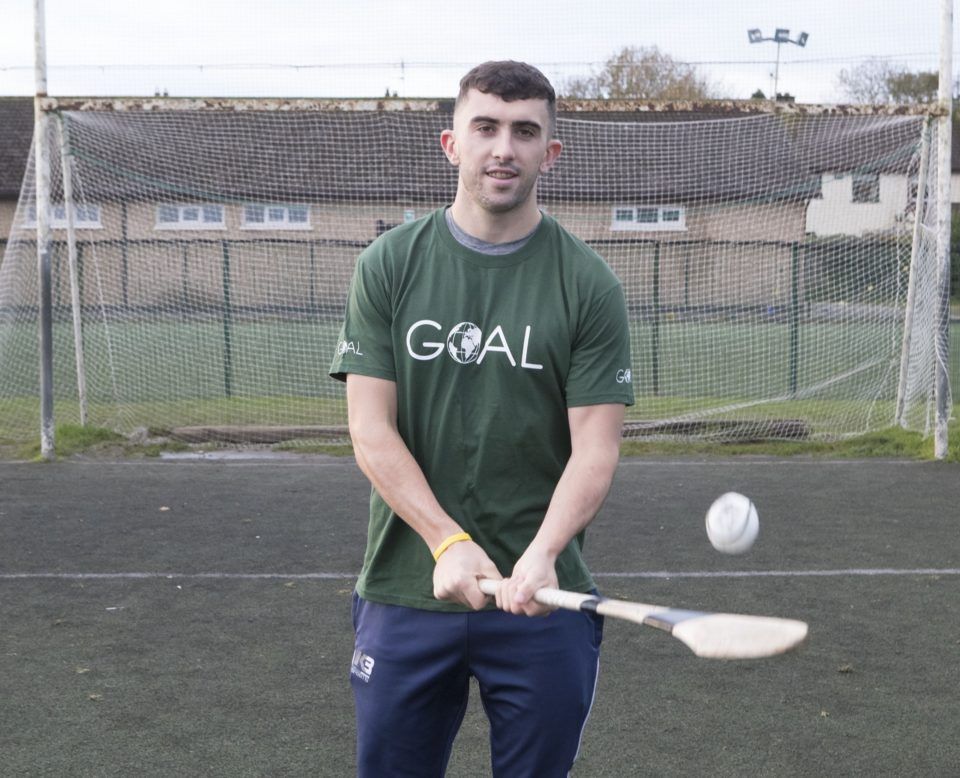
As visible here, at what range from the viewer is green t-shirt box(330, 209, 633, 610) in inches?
107

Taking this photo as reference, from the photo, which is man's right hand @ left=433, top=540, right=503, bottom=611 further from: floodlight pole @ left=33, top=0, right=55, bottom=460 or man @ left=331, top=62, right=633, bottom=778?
floodlight pole @ left=33, top=0, right=55, bottom=460

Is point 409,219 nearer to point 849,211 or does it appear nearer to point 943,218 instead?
point 849,211

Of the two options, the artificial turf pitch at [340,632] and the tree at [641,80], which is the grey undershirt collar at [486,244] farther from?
the tree at [641,80]

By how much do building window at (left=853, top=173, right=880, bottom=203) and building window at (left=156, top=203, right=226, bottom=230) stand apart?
10.3 meters

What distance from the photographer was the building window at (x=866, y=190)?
19633 mm

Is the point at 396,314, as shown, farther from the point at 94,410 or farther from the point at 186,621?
the point at 94,410

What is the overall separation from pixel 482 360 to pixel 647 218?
19.6 m

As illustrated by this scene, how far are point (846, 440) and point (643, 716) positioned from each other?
750 cm

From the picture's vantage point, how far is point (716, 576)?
271 inches

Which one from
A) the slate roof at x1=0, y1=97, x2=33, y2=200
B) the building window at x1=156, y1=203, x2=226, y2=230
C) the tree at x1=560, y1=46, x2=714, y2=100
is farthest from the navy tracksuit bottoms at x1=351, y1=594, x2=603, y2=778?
the slate roof at x1=0, y1=97, x2=33, y2=200

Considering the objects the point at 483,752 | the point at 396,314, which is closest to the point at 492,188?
the point at 396,314

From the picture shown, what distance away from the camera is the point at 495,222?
2.73m

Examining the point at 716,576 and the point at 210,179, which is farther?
the point at 210,179

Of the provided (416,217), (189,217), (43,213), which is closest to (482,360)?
(43,213)
